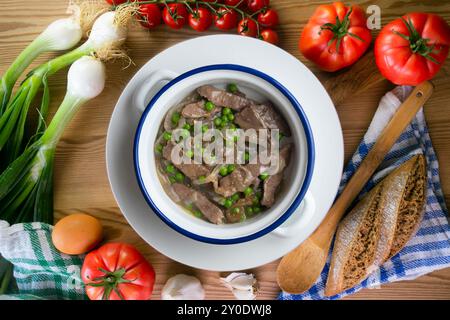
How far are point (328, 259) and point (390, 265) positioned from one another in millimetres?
258

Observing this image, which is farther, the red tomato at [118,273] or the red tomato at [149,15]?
the red tomato at [149,15]

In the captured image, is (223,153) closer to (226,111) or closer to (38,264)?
(226,111)

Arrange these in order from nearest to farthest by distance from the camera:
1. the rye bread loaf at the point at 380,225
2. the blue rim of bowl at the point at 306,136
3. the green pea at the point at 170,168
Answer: the blue rim of bowl at the point at 306,136 < the green pea at the point at 170,168 < the rye bread loaf at the point at 380,225

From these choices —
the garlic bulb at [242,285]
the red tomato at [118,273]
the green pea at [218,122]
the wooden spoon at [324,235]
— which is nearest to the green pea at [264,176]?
the green pea at [218,122]

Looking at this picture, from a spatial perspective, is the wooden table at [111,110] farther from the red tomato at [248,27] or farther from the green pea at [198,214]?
the green pea at [198,214]

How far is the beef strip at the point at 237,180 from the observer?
67.9 inches

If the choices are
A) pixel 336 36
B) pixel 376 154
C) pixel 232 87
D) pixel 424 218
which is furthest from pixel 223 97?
pixel 424 218

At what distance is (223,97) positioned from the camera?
173 centimetres

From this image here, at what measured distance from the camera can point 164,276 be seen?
200cm

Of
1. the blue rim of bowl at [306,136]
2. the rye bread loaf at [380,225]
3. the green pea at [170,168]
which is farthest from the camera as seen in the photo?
the rye bread loaf at [380,225]

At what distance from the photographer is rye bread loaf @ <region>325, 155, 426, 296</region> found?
186cm

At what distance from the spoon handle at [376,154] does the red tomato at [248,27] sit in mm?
672

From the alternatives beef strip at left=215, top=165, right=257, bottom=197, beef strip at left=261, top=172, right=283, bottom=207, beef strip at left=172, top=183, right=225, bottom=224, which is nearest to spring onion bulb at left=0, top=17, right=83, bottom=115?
beef strip at left=172, top=183, right=225, bottom=224
